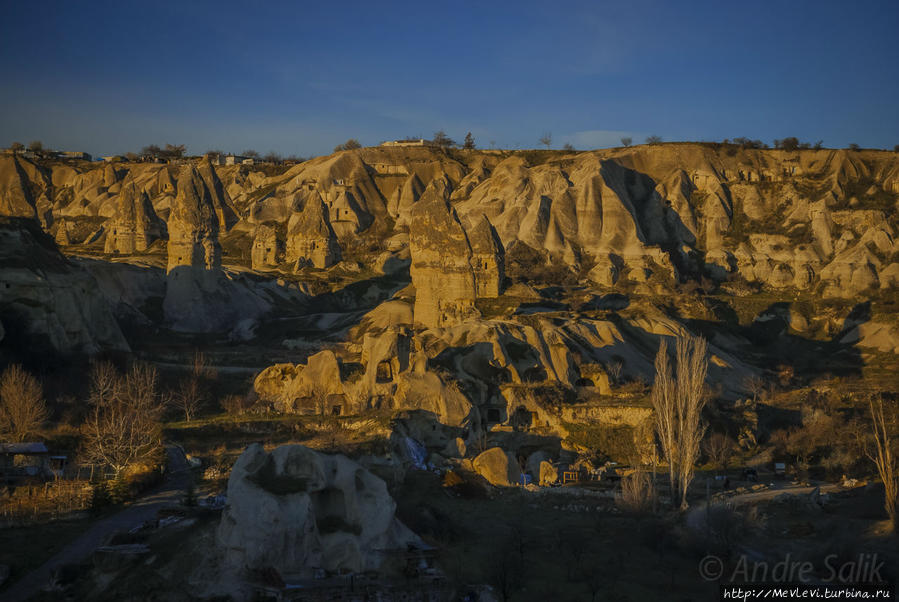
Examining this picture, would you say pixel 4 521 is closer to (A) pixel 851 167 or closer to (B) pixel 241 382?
(B) pixel 241 382

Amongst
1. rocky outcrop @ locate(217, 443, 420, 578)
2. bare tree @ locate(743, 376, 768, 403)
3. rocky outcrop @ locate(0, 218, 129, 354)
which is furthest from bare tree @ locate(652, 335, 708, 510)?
rocky outcrop @ locate(0, 218, 129, 354)

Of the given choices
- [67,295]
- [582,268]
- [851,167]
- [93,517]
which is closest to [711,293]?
[582,268]

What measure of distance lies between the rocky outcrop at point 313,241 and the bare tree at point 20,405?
47088 mm

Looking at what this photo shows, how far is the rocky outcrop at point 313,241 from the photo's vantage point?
7719 centimetres

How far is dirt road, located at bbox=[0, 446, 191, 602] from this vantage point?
1521cm

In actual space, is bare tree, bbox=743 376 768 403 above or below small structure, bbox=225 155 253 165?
below

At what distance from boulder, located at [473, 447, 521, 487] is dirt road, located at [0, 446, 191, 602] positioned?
8.30m

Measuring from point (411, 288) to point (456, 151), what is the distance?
53.2 metres

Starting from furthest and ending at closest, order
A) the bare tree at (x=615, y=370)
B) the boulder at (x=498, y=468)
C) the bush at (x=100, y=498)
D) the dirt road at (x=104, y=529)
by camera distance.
A: 1. the bare tree at (x=615, y=370)
2. the boulder at (x=498, y=468)
3. the bush at (x=100, y=498)
4. the dirt road at (x=104, y=529)

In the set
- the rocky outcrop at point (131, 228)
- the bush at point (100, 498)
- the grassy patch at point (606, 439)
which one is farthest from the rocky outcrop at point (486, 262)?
the bush at point (100, 498)

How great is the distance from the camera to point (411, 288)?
59.6 m

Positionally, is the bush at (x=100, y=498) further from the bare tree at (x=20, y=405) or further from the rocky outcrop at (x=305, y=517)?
the bare tree at (x=20, y=405)

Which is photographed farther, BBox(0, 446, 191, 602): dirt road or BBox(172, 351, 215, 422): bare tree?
BBox(172, 351, 215, 422): bare tree

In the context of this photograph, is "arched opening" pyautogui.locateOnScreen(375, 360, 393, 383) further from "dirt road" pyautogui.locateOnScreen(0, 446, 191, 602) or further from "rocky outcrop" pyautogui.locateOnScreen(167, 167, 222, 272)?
"rocky outcrop" pyautogui.locateOnScreen(167, 167, 222, 272)
